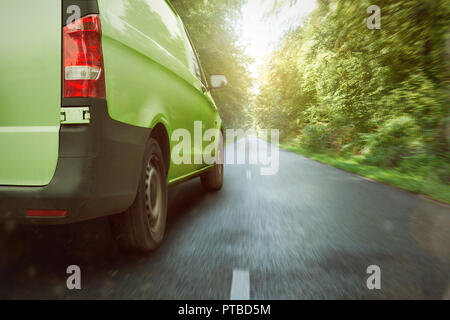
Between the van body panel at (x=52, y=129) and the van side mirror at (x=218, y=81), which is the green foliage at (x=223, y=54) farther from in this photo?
the van body panel at (x=52, y=129)

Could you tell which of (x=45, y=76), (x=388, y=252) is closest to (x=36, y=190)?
(x=45, y=76)

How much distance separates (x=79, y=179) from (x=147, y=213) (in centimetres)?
110

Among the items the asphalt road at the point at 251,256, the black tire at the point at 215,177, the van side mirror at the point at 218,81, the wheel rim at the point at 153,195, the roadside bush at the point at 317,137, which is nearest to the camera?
the asphalt road at the point at 251,256

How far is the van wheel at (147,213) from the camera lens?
296cm

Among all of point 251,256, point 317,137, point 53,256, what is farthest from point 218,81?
point 317,137

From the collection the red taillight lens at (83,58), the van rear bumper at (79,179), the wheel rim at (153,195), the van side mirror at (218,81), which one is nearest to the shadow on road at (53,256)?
the wheel rim at (153,195)

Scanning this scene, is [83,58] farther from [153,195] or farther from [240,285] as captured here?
[240,285]

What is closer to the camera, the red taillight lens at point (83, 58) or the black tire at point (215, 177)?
the red taillight lens at point (83, 58)

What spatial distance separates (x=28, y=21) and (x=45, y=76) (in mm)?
345

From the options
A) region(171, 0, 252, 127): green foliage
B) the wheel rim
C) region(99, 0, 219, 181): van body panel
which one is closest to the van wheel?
the wheel rim

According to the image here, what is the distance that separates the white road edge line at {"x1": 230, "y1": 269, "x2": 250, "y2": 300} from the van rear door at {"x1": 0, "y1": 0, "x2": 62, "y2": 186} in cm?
140

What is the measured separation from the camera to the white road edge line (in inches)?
98.2

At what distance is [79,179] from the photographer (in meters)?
2.27

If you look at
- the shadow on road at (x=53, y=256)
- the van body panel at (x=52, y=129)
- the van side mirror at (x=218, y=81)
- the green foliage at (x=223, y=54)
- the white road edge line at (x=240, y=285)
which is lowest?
the white road edge line at (x=240, y=285)
